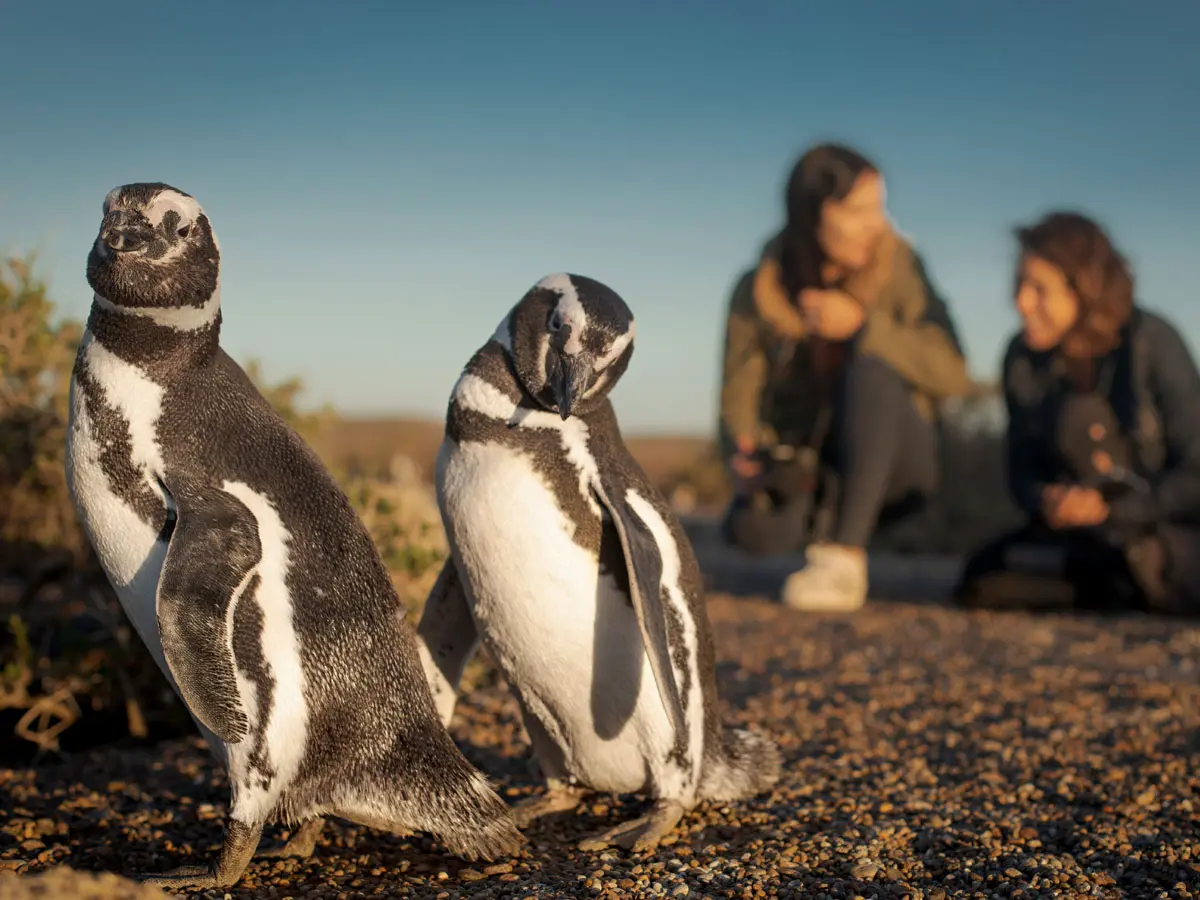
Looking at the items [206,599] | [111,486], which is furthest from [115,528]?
[206,599]

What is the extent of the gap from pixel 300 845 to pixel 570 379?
109 centimetres

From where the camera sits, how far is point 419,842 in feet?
8.19

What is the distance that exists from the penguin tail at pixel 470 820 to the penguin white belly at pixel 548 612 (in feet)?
0.91

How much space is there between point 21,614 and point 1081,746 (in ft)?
10.9

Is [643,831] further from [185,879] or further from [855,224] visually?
[855,224]

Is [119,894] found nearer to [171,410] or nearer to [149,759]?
[171,410]

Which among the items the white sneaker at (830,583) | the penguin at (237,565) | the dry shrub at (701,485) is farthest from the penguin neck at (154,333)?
the dry shrub at (701,485)

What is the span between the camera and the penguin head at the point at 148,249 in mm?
2113

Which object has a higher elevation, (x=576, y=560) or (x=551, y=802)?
(x=576, y=560)

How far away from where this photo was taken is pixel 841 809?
8.96ft

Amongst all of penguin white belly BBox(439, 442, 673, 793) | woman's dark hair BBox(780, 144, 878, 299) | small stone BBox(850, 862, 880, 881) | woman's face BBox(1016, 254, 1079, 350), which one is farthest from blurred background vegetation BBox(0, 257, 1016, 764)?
woman's face BBox(1016, 254, 1079, 350)

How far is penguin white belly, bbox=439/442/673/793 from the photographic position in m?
2.38

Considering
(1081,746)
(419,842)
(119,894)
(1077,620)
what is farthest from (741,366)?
(119,894)

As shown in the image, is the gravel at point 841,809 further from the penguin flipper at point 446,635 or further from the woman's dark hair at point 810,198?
the woman's dark hair at point 810,198
